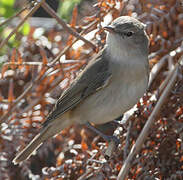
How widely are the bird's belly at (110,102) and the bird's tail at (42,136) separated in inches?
4.3

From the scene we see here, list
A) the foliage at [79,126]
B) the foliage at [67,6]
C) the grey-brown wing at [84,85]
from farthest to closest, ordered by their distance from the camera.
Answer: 1. the foliage at [67,6]
2. the grey-brown wing at [84,85]
3. the foliage at [79,126]

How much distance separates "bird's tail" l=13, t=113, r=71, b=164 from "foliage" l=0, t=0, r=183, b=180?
114 mm

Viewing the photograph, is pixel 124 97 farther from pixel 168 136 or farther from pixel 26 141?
pixel 26 141

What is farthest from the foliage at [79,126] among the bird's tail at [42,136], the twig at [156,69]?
the bird's tail at [42,136]

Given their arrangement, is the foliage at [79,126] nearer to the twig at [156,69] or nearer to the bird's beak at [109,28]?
the twig at [156,69]

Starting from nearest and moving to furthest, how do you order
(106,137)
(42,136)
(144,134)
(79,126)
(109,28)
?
1. (144,134)
2. (109,28)
3. (106,137)
4. (42,136)
5. (79,126)

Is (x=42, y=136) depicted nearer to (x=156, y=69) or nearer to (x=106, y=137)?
(x=106, y=137)

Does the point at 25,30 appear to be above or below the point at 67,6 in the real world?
below

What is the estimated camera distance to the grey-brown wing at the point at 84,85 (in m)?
2.93

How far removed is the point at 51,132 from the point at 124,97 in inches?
24.7

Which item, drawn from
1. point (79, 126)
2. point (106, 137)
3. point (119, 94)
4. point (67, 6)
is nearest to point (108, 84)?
point (119, 94)

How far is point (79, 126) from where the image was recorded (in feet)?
10.7

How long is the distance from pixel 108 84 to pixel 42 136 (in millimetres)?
620

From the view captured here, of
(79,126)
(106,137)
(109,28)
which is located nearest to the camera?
(109,28)
